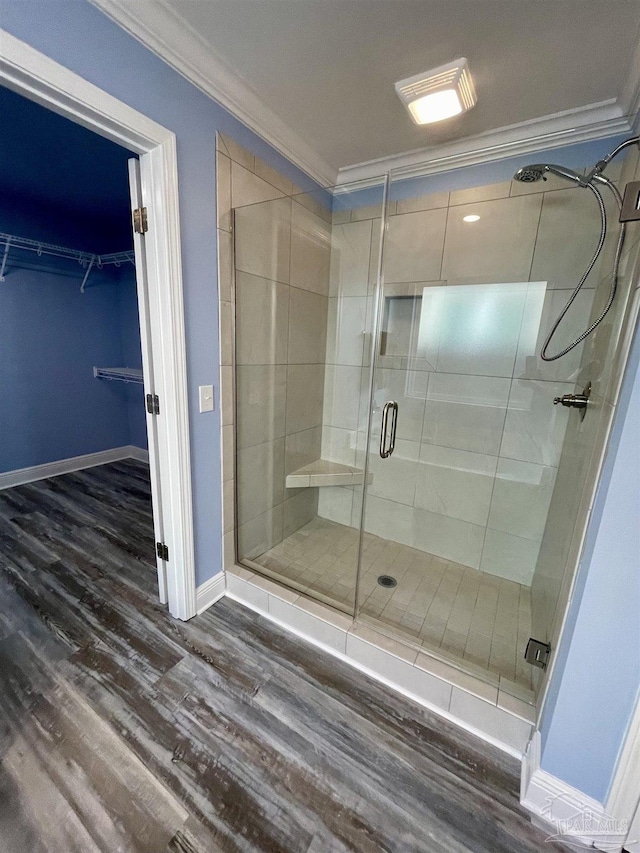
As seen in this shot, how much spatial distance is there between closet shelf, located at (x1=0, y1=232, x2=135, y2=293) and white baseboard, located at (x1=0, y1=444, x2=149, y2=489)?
65.8 inches

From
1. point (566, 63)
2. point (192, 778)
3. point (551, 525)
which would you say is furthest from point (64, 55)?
point (551, 525)

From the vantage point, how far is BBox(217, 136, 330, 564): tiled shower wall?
1.71m

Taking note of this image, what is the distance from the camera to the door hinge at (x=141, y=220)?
136 cm

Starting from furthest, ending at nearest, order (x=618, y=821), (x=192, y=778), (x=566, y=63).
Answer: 1. (x=566, y=63)
2. (x=192, y=778)
3. (x=618, y=821)

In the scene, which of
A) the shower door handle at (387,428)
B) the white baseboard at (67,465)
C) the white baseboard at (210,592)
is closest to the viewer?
the white baseboard at (210,592)

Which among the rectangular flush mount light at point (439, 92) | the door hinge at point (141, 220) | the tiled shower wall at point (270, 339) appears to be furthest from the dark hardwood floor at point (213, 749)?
the rectangular flush mount light at point (439, 92)

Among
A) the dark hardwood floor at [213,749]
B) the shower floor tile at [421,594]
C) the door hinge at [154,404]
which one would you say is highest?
the door hinge at [154,404]

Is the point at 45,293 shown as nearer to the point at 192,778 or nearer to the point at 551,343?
the point at 192,778

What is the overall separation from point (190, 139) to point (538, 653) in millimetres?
2525

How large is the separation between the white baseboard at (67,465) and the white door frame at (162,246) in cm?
241

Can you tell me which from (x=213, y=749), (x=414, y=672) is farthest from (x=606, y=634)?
(x=213, y=749)

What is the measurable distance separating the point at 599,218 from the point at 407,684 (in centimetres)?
225

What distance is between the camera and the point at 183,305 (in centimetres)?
146

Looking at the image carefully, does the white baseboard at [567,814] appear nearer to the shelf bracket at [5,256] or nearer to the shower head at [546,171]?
the shower head at [546,171]
